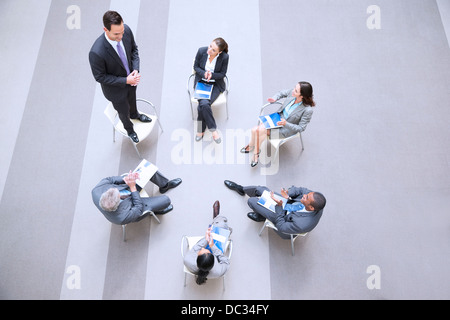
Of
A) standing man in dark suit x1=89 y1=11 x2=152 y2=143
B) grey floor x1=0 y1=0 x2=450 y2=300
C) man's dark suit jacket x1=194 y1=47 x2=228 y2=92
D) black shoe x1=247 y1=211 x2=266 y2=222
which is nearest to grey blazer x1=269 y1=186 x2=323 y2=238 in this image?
black shoe x1=247 y1=211 x2=266 y2=222

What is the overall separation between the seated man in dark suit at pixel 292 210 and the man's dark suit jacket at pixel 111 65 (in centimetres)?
193

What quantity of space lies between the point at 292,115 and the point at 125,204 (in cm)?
228

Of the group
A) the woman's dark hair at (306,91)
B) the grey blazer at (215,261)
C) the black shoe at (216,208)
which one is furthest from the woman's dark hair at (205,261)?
the woman's dark hair at (306,91)

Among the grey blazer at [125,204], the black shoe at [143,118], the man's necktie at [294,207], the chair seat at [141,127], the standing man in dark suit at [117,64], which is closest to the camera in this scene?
the standing man in dark suit at [117,64]

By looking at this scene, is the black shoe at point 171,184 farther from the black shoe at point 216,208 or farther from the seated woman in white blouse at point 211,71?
the seated woman in white blouse at point 211,71

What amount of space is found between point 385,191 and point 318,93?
1.76m

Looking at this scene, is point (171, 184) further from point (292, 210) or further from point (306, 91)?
point (306, 91)

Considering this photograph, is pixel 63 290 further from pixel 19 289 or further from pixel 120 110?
pixel 120 110

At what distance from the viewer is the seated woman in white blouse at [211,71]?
4.14 m

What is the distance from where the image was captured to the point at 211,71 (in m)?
4.37

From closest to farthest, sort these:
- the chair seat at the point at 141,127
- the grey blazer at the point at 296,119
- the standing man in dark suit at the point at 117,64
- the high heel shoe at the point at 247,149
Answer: the standing man in dark suit at the point at 117,64, the grey blazer at the point at 296,119, the chair seat at the point at 141,127, the high heel shoe at the point at 247,149

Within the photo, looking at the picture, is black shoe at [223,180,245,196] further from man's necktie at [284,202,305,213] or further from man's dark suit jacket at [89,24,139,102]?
man's dark suit jacket at [89,24,139,102]

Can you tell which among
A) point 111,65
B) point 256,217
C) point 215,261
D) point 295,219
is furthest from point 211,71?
point 215,261
